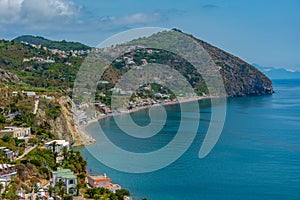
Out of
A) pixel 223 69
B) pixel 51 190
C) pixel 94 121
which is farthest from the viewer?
pixel 223 69

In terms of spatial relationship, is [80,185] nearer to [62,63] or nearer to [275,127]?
[275,127]

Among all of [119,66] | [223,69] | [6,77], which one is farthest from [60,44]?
[6,77]

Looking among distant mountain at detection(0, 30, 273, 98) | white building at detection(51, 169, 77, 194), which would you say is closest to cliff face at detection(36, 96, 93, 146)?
white building at detection(51, 169, 77, 194)

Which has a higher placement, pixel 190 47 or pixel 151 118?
pixel 190 47

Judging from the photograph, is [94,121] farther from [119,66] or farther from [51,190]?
[119,66]

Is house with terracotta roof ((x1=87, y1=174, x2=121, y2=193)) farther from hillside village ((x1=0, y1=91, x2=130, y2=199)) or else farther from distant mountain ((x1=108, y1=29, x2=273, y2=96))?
distant mountain ((x1=108, y1=29, x2=273, y2=96))

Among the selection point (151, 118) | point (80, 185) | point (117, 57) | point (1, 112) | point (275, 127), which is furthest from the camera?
point (117, 57)

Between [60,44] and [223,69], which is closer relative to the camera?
[223,69]

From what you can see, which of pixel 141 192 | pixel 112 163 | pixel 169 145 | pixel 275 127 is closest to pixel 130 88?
pixel 275 127
